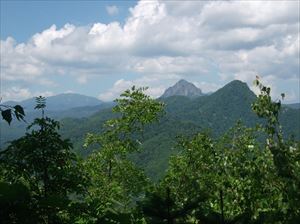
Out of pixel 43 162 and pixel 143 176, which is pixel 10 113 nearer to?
pixel 43 162

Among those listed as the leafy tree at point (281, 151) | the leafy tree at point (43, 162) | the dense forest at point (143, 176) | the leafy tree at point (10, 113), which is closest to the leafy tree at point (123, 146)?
the dense forest at point (143, 176)

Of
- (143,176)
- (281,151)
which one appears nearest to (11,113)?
(281,151)

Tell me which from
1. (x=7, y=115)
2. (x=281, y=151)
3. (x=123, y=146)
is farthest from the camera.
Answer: (x=123, y=146)

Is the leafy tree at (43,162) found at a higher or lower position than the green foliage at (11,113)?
lower

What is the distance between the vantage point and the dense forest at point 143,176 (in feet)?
17.9

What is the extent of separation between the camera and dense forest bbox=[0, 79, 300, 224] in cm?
545

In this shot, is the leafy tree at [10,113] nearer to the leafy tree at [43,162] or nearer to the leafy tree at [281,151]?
the leafy tree at [43,162]

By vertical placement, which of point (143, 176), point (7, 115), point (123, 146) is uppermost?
point (7, 115)

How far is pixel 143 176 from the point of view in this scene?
1423 inches

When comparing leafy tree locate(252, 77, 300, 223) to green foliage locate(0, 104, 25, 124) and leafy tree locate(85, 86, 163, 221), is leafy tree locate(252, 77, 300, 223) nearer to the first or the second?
green foliage locate(0, 104, 25, 124)

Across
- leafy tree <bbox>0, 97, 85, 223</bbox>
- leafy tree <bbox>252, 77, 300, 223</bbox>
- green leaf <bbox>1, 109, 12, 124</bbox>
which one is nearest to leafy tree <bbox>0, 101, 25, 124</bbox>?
green leaf <bbox>1, 109, 12, 124</bbox>

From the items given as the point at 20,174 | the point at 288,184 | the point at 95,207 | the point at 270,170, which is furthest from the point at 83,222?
the point at 270,170

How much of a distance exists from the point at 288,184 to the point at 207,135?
22.5 m

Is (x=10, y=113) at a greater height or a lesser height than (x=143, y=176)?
greater
